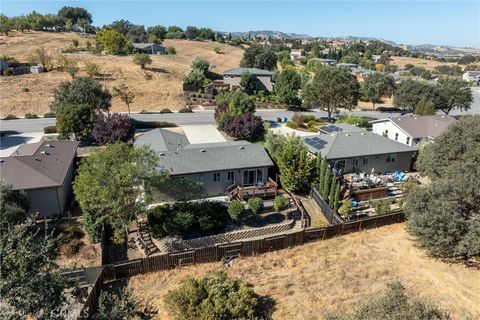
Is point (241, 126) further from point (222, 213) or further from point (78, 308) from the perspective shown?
point (78, 308)

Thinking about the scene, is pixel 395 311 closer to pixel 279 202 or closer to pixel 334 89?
pixel 279 202

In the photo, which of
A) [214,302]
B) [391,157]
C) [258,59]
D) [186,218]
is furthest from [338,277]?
[258,59]

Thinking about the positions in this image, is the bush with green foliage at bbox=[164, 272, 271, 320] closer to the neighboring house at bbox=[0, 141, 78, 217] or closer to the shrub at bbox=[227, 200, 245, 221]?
the shrub at bbox=[227, 200, 245, 221]

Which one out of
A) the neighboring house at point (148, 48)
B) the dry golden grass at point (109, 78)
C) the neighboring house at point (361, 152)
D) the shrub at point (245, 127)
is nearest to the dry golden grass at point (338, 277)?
the neighboring house at point (361, 152)

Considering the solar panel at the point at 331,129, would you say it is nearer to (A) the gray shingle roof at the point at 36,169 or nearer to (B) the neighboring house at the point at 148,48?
(A) the gray shingle roof at the point at 36,169

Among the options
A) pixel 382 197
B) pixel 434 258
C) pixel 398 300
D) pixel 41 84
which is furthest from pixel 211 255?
pixel 41 84

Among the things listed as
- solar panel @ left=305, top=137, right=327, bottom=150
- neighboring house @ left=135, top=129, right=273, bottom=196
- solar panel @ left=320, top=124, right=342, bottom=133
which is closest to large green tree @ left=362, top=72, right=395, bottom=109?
solar panel @ left=320, top=124, right=342, bottom=133
